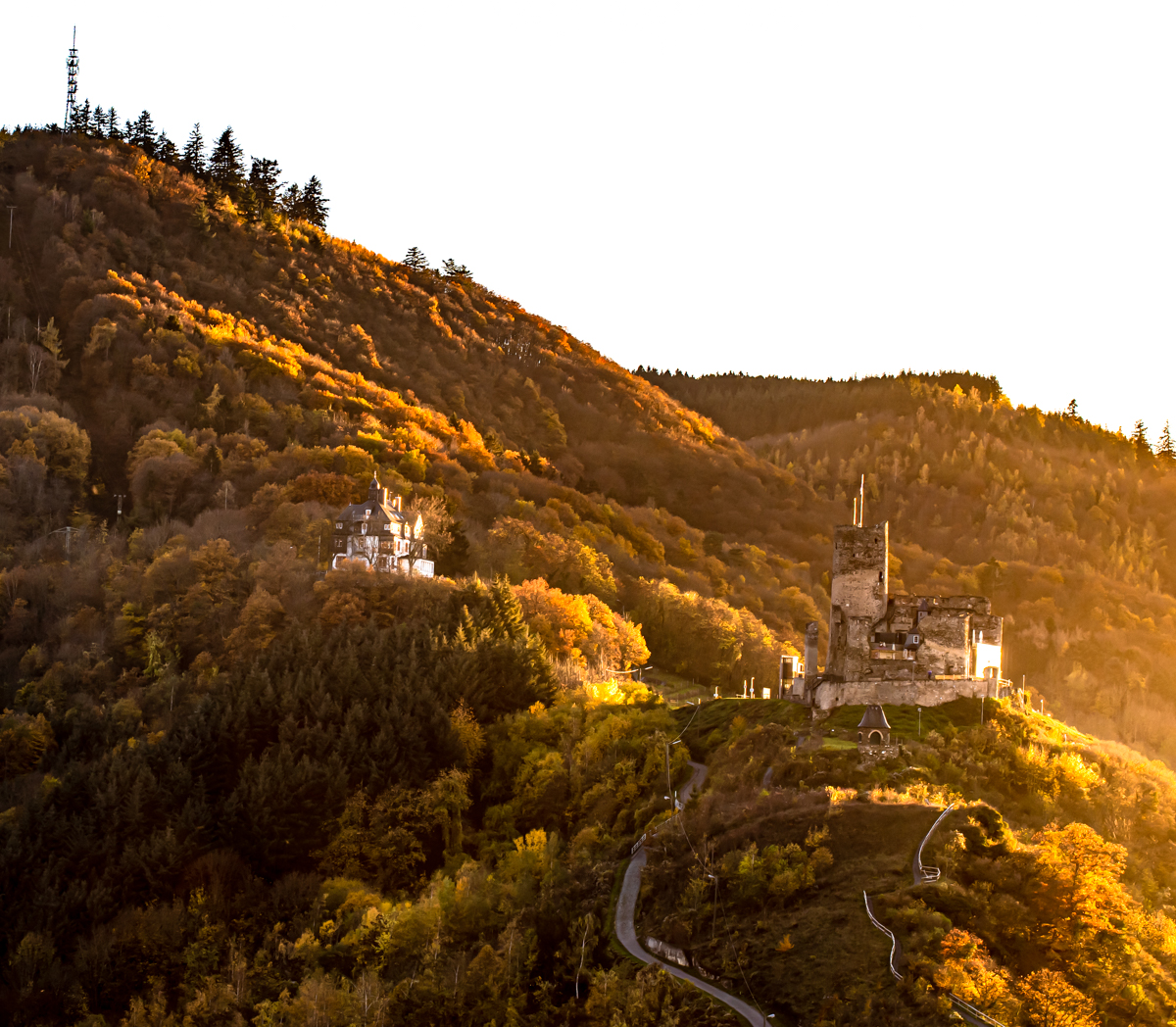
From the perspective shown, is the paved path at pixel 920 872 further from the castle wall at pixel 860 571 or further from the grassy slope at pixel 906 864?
the castle wall at pixel 860 571

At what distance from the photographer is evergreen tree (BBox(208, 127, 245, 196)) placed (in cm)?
19050

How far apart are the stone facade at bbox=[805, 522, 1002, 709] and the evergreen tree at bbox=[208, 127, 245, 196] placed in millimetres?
139335

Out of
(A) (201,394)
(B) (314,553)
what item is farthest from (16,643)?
(A) (201,394)

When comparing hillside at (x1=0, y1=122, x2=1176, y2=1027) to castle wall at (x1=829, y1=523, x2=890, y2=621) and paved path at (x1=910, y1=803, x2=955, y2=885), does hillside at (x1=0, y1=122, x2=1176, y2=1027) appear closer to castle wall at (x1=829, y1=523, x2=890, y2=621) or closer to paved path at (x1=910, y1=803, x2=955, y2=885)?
paved path at (x1=910, y1=803, x2=955, y2=885)

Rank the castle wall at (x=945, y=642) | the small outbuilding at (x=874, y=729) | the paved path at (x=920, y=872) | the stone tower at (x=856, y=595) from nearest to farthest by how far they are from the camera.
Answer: the paved path at (x=920, y=872) < the small outbuilding at (x=874, y=729) < the castle wall at (x=945, y=642) < the stone tower at (x=856, y=595)

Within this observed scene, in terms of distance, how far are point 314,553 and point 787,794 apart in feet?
168

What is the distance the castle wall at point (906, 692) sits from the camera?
69.1 metres

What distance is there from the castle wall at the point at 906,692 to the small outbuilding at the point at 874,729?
605cm

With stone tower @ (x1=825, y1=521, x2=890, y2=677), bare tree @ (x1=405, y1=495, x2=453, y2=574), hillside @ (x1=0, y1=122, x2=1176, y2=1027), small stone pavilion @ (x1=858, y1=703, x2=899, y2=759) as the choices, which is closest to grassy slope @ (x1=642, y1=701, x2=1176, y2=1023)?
hillside @ (x1=0, y1=122, x2=1176, y2=1027)

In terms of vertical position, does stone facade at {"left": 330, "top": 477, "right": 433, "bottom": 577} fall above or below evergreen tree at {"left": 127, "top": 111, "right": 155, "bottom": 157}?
below

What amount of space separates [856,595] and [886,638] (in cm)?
276

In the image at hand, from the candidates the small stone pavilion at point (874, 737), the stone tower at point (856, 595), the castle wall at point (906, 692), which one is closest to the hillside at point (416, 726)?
the small stone pavilion at point (874, 737)

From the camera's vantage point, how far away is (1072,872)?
2009 inches

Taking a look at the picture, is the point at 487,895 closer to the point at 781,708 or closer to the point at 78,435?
the point at 781,708
